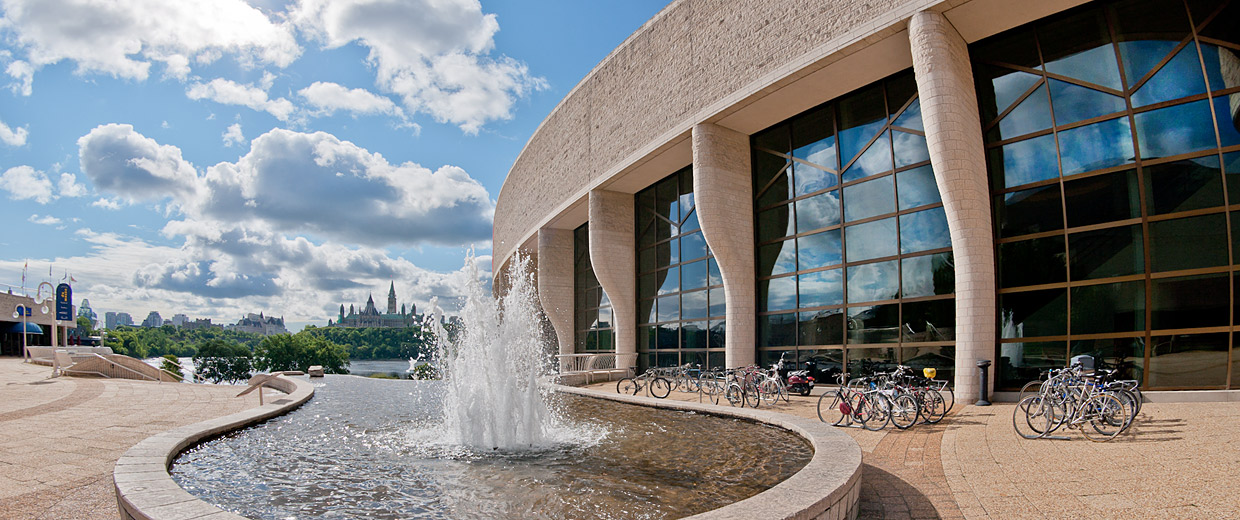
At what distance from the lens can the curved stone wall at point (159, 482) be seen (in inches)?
147

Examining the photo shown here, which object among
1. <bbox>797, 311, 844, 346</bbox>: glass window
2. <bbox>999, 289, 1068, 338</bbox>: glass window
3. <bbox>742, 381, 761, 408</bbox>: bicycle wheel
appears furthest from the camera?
<bbox>797, 311, 844, 346</bbox>: glass window

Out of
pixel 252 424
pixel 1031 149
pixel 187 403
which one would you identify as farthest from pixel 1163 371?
pixel 187 403

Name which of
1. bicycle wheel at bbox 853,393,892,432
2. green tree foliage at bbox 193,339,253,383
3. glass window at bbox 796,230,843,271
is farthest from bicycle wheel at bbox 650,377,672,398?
green tree foliage at bbox 193,339,253,383

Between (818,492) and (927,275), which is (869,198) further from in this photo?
(818,492)

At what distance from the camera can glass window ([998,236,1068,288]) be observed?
11.2 metres

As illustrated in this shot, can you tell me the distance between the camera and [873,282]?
13.8m

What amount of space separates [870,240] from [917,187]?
1567mm

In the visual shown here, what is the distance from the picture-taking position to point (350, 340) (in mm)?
129375

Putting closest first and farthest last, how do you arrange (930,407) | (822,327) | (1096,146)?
(930,407), (1096,146), (822,327)

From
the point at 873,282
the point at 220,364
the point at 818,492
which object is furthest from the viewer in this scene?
the point at 220,364

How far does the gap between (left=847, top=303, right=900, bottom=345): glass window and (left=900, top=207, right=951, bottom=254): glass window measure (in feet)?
4.55

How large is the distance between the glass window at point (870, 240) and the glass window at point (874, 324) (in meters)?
1.20

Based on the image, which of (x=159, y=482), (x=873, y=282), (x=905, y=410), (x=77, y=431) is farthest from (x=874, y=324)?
(x=77, y=431)

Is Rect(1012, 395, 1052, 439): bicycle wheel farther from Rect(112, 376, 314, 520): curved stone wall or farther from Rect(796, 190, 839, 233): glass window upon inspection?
Rect(112, 376, 314, 520): curved stone wall
